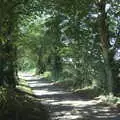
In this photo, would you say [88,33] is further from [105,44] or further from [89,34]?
[105,44]

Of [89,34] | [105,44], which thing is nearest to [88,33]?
[89,34]

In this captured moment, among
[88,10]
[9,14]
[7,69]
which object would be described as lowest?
[7,69]

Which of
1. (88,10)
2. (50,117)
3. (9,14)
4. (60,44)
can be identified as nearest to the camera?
(9,14)

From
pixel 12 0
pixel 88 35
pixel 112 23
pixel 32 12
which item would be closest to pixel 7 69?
pixel 32 12

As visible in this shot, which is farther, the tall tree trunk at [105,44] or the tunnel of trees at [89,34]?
the tall tree trunk at [105,44]

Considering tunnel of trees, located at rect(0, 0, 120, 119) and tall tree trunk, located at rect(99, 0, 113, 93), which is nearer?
tunnel of trees, located at rect(0, 0, 120, 119)

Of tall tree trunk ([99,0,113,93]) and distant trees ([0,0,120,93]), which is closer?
distant trees ([0,0,120,93])

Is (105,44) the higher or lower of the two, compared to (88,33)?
lower

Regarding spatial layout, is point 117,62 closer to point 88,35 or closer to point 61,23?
point 88,35

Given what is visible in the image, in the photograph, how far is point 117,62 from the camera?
969 inches

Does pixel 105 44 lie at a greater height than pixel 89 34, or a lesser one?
lesser

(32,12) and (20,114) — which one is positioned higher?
(32,12)

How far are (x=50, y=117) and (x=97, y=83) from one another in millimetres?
10271

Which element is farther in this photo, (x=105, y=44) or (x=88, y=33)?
(x=88, y=33)
